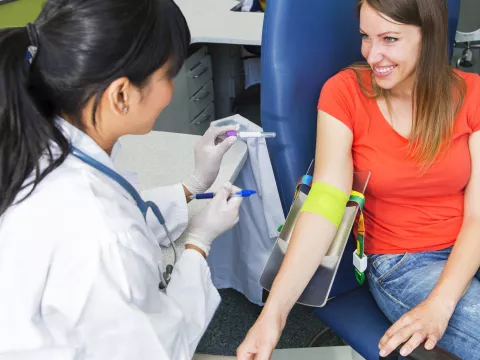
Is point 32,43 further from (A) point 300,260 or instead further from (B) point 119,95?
(A) point 300,260

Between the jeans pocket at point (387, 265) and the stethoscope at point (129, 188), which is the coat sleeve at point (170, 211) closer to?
the stethoscope at point (129, 188)

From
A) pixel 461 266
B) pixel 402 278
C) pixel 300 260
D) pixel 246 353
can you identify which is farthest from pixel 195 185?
pixel 461 266

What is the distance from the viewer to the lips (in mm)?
1228

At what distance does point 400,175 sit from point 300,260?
317 mm

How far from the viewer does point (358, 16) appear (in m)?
1.25

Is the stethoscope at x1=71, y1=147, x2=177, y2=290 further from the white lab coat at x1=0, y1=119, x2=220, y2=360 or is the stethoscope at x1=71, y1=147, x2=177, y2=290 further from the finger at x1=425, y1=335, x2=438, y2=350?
the finger at x1=425, y1=335, x2=438, y2=350

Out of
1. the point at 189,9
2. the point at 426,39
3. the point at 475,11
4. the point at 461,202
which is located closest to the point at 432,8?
the point at 426,39

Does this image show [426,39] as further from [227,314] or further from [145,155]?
[227,314]

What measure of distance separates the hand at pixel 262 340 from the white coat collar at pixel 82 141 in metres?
0.44

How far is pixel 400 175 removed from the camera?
1259 millimetres

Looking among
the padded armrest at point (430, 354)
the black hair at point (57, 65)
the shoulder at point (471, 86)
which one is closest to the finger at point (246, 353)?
the padded armrest at point (430, 354)

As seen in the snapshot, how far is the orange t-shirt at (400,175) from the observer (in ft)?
4.14

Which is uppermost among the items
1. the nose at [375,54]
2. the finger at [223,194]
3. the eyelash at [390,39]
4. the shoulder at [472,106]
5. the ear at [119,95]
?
the ear at [119,95]

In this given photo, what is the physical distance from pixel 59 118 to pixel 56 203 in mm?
151
